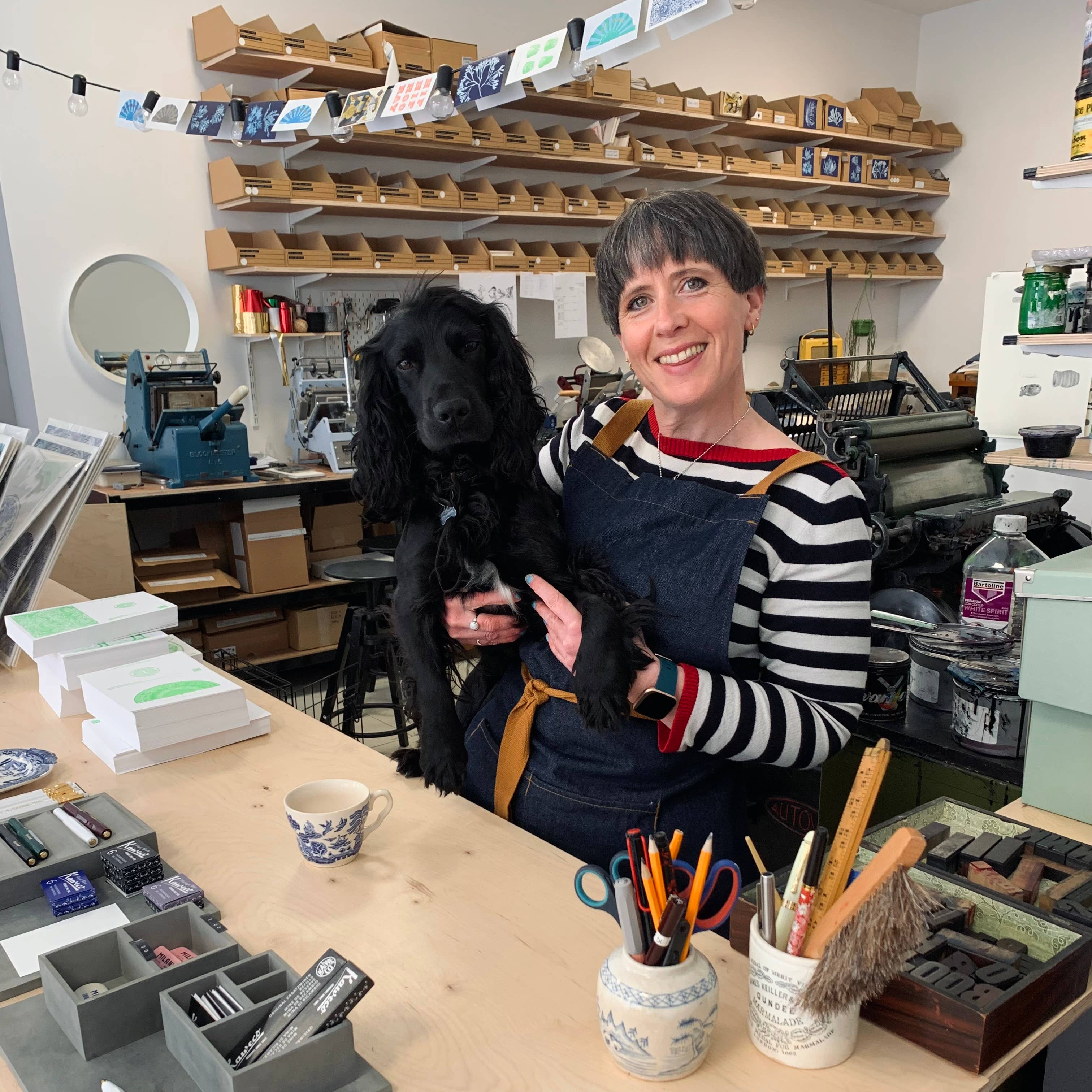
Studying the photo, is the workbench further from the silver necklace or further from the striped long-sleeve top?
the silver necklace

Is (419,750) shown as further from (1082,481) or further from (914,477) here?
(1082,481)

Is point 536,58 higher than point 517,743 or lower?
higher

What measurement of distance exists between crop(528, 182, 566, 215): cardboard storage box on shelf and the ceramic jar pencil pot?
15.4 ft

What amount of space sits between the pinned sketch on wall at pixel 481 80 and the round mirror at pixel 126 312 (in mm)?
2460

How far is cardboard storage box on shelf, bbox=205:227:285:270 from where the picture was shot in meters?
4.20

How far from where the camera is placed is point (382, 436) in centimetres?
142

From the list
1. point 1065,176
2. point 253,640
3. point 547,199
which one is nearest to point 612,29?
point 1065,176

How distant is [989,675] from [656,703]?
26.8 inches

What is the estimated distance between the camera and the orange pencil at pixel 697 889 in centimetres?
72

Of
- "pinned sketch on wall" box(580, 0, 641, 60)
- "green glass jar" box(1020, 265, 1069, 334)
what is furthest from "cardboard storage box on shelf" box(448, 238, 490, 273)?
"green glass jar" box(1020, 265, 1069, 334)

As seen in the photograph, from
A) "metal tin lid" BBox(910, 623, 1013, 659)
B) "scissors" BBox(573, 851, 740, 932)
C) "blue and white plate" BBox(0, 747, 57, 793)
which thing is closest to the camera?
"scissors" BBox(573, 851, 740, 932)

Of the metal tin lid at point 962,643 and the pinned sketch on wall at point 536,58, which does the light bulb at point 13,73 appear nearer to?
the pinned sketch on wall at point 536,58

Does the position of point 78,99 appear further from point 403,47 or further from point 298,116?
point 403,47

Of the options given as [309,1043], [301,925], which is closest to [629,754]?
[301,925]
